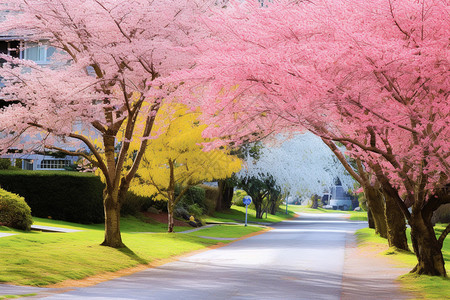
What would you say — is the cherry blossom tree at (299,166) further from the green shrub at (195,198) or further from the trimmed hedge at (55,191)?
the trimmed hedge at (55,191)

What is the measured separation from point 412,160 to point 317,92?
322cm

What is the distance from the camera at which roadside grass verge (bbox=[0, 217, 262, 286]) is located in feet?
46.5

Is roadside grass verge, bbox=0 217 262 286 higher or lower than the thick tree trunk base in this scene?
lower

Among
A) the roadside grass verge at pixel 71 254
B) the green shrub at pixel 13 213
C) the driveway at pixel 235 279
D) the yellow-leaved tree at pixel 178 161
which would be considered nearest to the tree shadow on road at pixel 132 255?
the roadside grass verge at pixel 71 254

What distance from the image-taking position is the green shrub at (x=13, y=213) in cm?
2539

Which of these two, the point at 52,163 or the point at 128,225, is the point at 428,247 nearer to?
the point at 128,225

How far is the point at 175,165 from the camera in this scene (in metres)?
34.6

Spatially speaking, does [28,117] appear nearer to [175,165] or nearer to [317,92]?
[317,92]

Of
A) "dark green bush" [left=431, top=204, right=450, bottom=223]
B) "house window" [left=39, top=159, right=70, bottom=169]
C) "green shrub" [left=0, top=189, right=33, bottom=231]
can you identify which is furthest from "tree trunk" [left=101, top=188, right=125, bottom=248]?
"dark green bush" [left=431, top=204, right=450, bottom=223]

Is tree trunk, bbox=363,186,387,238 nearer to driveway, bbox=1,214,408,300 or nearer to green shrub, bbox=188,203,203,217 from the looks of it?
driveway, bbox=1,214,408,300

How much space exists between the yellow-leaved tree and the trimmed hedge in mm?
3184

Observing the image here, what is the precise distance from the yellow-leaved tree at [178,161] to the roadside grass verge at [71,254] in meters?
3.89

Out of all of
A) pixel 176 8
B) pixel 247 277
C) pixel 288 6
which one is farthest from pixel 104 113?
pixel 288 6

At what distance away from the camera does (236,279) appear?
49.3ft
